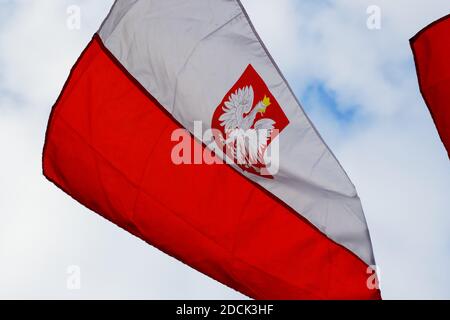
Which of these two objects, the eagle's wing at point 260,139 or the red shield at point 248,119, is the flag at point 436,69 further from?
the eagle's wing at point 260,139

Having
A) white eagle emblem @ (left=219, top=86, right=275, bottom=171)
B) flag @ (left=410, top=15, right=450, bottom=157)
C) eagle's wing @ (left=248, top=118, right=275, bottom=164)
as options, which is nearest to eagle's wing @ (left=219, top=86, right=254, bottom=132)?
white eagle emblem @ (left=219, top=86, right=275, bottom=171)

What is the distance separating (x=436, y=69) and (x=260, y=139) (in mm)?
1812

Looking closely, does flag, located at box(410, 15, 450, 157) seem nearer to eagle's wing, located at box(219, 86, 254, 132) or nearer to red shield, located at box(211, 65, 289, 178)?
red shield, located at box(211, 65, 289, 178)

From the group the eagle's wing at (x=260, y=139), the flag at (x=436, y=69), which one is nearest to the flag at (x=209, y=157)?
the eagle's wing at (x=260, y=139)

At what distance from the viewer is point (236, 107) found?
5441 millimetres

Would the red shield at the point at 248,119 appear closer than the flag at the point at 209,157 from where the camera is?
No

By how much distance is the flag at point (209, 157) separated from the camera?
5199 millimetres

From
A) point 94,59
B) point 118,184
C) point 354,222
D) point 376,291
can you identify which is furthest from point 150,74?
point 376,291

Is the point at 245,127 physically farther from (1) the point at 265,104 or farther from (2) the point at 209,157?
(2) the point at 209,157

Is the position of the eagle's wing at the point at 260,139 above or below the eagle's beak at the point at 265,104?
below

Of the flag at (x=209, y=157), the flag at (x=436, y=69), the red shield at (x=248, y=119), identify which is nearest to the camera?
the flag at (x=209, y=157)

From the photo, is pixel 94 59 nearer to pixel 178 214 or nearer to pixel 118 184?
pixel 118 184

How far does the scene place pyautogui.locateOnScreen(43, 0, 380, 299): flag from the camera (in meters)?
5.20

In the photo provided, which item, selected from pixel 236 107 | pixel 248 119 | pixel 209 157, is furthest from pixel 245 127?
pixel 209 157
